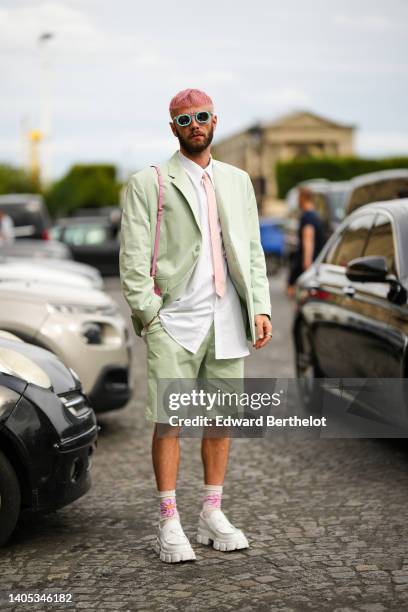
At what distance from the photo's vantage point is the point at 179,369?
466 centimetres

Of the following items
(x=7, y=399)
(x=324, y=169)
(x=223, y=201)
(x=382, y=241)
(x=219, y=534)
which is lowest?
(x=324, y=169)

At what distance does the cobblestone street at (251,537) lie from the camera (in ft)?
13.7

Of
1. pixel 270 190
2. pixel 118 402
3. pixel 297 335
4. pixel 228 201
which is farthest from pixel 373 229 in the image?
pixel 270 190

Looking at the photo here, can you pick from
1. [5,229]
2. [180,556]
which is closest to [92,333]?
[180,556]

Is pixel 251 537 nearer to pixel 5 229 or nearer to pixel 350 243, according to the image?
pixel 350 243

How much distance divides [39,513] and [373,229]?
3160 mm

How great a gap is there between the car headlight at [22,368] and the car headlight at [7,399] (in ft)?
0.35

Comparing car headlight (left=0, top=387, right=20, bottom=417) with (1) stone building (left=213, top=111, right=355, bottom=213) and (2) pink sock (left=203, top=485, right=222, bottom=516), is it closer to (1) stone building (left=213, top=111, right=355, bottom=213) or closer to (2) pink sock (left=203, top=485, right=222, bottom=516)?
(2) pink sock (left=203, top=485, right=222, bottom=516)

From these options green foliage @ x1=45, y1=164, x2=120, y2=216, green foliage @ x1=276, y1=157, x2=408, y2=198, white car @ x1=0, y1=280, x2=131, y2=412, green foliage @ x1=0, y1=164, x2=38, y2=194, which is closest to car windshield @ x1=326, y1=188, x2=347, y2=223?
white car @ x1=0, y1=280, x2=131, y2=412

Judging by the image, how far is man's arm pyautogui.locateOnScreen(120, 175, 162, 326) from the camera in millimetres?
4547

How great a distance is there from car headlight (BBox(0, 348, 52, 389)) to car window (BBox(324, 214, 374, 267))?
9.43 feet

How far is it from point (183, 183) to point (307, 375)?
3.43 meters

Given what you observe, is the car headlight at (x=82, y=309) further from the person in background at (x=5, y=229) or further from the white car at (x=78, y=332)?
the person in background at (x=5, y=229)

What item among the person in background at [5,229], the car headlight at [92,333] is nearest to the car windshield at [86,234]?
the person in background at [5,229]
